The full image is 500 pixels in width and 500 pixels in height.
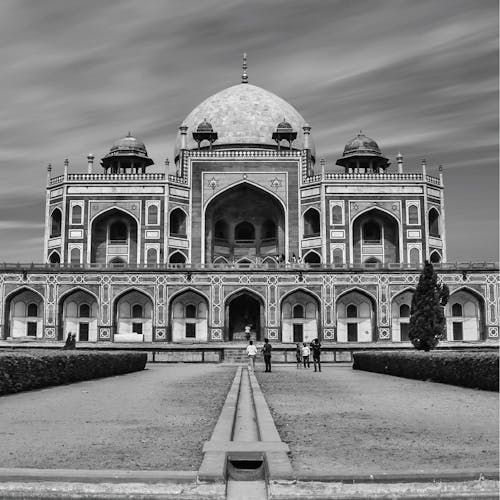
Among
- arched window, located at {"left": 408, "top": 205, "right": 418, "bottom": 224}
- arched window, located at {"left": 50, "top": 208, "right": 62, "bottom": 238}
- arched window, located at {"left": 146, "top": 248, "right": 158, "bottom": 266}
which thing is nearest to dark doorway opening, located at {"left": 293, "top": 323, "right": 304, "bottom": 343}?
arched window, located at {"left": 146, "top": 248, "right": 158, "bottom": 266}

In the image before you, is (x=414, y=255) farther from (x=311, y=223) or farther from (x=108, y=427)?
(x=108, y=427)

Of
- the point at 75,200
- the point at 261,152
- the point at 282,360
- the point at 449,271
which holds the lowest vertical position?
the point at 282,360

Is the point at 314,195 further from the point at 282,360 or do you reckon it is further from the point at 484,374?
the point at 484,374

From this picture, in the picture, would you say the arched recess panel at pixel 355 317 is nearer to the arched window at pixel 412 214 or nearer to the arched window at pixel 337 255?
the arched window at pixel 337 255

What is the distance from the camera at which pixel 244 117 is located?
52625 mm

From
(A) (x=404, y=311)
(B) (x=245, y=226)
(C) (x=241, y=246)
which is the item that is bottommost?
(A) (x=404, y=311)

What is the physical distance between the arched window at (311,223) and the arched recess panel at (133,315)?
39.2ft

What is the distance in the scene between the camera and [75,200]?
4547cm

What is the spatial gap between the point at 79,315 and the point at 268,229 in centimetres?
1543

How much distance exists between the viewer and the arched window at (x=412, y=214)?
4509cm

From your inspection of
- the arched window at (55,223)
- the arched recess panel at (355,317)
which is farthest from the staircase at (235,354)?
the arched window at (55,223)

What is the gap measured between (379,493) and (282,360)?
2563 cm

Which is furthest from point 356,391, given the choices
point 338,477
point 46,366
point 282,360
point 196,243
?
point 196,243

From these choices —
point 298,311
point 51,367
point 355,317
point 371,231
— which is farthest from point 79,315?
point 51,367
